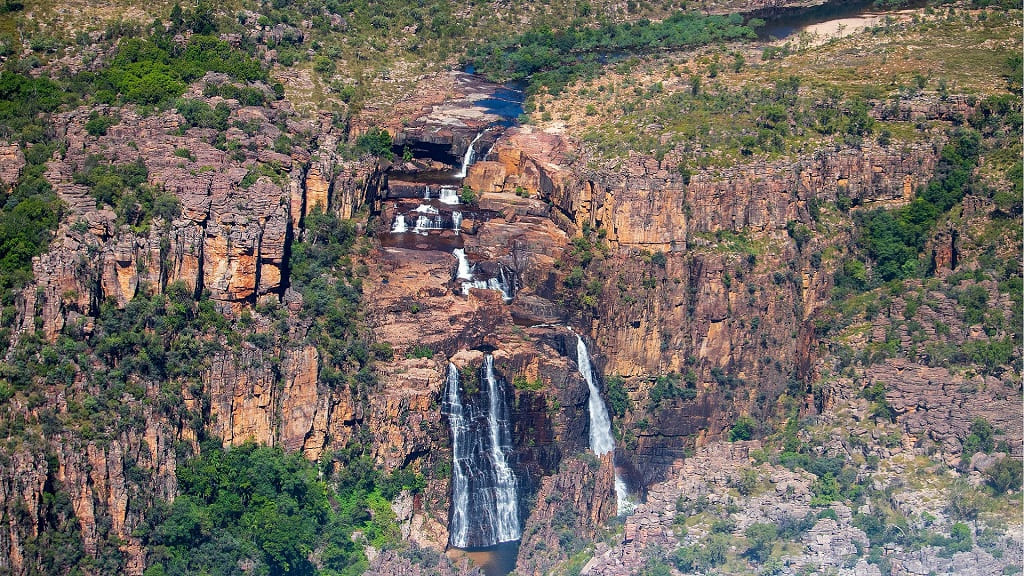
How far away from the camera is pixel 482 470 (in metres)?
137

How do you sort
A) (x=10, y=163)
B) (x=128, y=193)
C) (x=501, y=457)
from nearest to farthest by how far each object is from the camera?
(x=128, y=193), (x=10, y=163), (x=501, y=457)

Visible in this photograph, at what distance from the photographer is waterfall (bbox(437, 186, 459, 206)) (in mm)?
146462

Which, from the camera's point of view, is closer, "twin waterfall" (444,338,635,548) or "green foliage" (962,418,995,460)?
"twin waterfall" (444,338,635,548)

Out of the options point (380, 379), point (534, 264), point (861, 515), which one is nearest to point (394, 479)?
point (380, 379)

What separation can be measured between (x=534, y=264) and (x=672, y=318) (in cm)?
925

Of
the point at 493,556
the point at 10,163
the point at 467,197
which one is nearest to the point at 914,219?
the point at 467,197

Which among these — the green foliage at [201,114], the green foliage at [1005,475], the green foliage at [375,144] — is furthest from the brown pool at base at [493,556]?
the green foliage at [201,114]

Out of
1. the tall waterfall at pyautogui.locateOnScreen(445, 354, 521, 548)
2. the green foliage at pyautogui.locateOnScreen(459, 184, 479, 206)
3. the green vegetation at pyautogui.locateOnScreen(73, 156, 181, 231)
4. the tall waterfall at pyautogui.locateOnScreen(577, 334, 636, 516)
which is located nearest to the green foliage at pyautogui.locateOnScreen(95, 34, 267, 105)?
the green vegetation at pyautogui.locateOnScreen(73, 156, 181, 231)

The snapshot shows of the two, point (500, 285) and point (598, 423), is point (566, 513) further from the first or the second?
point (500, 285)

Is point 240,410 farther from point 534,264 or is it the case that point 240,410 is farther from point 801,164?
point 801,164

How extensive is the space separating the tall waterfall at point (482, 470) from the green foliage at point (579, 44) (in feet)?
97.8

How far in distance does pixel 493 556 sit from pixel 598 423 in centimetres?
1138

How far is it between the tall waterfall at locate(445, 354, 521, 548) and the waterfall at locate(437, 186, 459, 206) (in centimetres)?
1306

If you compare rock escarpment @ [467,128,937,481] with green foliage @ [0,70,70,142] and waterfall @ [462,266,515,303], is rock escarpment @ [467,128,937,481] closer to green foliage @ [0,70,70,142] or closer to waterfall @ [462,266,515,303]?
waterfall @ [462,266,515,303]
